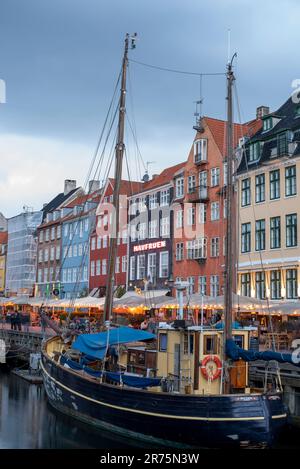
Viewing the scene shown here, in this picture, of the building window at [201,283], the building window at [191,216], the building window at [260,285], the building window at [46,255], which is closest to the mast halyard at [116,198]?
the building window at [260,285]

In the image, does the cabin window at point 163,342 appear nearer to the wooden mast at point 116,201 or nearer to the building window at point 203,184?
the wooden mast at point 116,201

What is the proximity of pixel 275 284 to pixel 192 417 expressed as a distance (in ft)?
79.9

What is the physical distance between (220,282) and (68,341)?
19.3m

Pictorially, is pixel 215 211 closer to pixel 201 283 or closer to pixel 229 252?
pixel 201 283

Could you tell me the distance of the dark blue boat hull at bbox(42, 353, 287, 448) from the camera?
1717cm

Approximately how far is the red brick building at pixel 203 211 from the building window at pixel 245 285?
7.56 feet

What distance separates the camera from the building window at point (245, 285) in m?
43.1

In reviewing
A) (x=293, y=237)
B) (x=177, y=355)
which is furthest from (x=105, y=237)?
(x=177, y=355)

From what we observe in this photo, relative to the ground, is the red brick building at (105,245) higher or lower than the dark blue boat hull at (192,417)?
higher

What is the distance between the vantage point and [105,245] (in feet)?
216

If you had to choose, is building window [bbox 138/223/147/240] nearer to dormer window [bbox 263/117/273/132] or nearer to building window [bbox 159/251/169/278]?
building window [bbox 159/251/169/278]

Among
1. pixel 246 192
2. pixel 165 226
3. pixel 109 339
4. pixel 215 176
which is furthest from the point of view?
pixel 165 226

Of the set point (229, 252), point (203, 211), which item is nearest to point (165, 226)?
point (203, 211)
